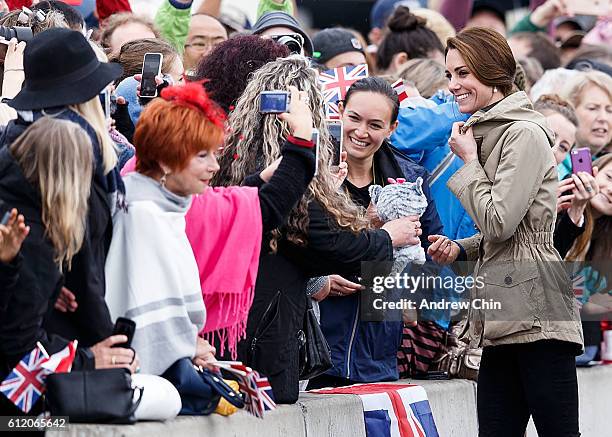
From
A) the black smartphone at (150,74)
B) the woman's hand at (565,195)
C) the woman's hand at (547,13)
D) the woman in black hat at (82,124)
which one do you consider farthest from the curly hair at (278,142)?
the woman's hand at (547,13)

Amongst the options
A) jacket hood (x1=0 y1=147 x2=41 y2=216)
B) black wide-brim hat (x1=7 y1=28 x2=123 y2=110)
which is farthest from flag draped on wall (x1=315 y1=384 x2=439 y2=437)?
jacket hood (x1=0 y1=147 x2=41 y2=216)

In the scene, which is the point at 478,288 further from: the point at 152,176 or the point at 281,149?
the point at 152,176

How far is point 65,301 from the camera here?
14.8 feet

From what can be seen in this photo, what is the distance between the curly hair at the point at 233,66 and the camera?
6.00 meters

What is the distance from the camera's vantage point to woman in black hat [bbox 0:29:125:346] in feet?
14.9

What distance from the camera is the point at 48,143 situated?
439 cm

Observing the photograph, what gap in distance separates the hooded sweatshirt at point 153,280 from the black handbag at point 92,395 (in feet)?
1.12

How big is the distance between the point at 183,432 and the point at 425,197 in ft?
7.52

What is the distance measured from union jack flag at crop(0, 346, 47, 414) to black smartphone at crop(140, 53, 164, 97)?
1997mm

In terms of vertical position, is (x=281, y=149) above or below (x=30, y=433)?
above

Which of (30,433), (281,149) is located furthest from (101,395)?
(281,149)

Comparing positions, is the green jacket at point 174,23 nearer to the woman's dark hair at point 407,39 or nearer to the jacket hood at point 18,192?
the woman's dark hair at point 407,39

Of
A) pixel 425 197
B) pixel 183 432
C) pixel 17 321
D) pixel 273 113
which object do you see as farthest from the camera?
pixel 425 197

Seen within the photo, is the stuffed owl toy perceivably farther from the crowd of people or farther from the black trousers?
the black trousers
